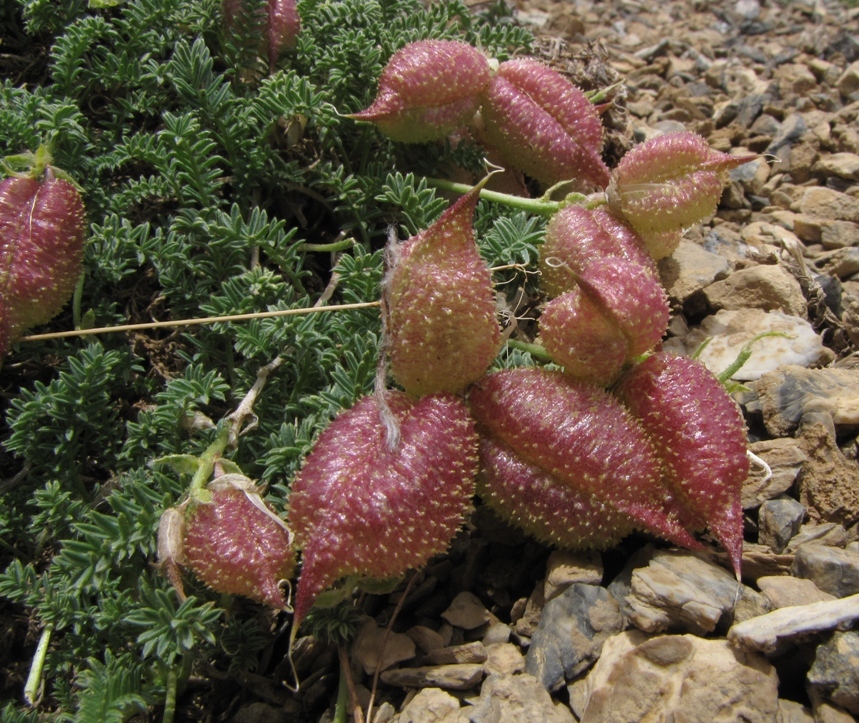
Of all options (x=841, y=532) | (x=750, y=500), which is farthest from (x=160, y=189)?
(x=841, y=532)

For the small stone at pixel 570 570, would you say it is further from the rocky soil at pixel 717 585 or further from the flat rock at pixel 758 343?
the flat rock at pixel 758 343

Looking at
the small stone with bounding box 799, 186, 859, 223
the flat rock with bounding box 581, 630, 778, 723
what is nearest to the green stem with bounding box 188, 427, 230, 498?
the flat rock with bounding box 581, 630, 778, 723

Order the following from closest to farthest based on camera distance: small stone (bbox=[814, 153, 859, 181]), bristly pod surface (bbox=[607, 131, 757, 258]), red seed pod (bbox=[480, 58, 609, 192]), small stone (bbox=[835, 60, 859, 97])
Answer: bristly pod surface (bbox=[607, 131, 757, 258]) < red seed pod (bbox=[480, 58, 609, 192]) < small stone (bbox=[814, 153, 859, 181]) < small stone (bbox=[835, 60, 859, 97])

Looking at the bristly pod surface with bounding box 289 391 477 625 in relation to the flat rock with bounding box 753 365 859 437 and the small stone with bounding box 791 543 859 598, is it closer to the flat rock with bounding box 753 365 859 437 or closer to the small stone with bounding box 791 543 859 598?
the small stone with bounding box 791 543 859 598

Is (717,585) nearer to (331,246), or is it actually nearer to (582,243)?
(582,243)

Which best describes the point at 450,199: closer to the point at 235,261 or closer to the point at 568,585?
the point at 235,261

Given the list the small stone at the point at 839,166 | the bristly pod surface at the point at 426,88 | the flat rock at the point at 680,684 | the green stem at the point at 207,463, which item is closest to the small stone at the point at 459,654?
the flat rock at the point at 680,684
